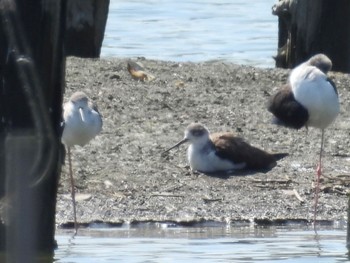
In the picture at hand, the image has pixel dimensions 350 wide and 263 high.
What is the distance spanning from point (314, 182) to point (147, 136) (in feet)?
5.97

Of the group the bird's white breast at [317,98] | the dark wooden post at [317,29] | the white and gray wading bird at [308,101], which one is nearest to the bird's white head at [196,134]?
the white and gray wading bird at [308,101]

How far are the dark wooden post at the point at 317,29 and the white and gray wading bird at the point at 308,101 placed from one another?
9.26 ft

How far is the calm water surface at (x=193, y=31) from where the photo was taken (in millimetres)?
17938

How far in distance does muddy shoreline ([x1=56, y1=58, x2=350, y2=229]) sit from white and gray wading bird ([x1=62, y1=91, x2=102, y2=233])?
Result: 0.36 metres

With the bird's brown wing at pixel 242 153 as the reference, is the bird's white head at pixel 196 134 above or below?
above

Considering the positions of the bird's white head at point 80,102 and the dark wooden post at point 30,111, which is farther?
the bird's white head at point 80,102

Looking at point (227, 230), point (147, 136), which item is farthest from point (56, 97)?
point (147, 136)

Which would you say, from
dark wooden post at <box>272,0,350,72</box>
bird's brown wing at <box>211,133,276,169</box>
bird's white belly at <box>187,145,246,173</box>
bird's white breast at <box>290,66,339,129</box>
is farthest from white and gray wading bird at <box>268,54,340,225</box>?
dark wooden post at <box>272,0,350,72</box>

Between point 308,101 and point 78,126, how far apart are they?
1935 millimetres

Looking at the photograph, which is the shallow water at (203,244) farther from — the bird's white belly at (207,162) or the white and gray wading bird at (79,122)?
the bird's white belly at (207,162)

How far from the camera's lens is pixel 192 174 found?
34.5ft

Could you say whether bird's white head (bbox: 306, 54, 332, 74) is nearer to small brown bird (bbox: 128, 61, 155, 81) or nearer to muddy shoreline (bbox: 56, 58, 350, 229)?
muddy shoreline (bbox: 56, 58, 350, 229)

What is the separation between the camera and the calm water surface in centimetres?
1794

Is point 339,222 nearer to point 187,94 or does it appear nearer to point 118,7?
point 187,94
